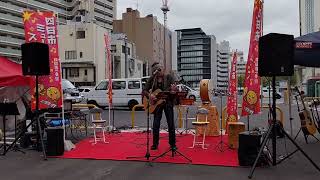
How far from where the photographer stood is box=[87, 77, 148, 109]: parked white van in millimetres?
24297

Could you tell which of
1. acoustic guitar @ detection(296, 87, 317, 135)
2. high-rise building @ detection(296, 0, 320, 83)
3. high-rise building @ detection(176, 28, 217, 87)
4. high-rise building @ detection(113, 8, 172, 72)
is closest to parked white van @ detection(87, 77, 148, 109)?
acoustic guitar @ detection(296, 87, 317, 135)

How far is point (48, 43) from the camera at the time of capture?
399 inches

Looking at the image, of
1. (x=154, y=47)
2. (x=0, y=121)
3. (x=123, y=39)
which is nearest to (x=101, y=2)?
(x=154, y=47)

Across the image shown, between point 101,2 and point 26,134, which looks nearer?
point 26,134

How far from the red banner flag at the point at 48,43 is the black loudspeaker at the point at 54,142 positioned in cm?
106

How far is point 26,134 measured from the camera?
10758 mm

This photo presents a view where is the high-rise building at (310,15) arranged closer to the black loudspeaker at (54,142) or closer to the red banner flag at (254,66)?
the red banner flag at (254,66)

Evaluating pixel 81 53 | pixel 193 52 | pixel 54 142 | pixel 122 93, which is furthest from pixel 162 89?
pixel 193 52

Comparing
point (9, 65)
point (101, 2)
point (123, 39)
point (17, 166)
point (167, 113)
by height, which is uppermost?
point (101, 2)

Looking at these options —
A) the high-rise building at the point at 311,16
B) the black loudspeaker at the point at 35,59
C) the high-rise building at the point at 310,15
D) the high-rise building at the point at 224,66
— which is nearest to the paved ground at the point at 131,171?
the black loudspeaker at the point at 35,59

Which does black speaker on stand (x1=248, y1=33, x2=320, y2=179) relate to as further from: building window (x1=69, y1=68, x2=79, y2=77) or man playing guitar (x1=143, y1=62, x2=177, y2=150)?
building window (x1=69, y1=68, x2=79, y2=77)

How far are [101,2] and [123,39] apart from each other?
27070 mm

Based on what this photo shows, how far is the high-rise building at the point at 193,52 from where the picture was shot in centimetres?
10862

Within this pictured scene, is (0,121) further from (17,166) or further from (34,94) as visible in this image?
(17,166)
